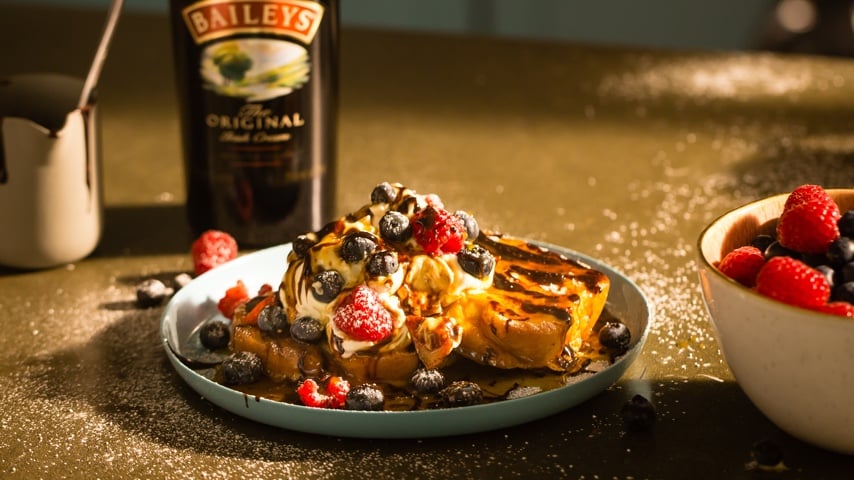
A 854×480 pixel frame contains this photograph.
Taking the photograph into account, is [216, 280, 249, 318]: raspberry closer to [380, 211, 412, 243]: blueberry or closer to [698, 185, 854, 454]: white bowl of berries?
[380, 211, 412, 243]: blueberry

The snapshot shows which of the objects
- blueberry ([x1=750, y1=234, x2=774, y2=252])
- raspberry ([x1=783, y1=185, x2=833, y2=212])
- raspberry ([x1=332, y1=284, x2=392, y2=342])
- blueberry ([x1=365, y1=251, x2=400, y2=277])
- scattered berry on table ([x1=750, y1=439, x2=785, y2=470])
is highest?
raspberry ([x1=783, y1=185, x2=833, y2=212])

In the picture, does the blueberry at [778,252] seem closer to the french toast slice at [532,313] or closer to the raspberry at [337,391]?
the french toast slice at [532,313]

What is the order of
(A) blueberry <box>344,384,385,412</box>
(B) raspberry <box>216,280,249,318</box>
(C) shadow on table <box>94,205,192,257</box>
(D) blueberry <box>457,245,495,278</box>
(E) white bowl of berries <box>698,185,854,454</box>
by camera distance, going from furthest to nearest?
(C) shadow on table <box>94,205,192,257</box> < (B) raspberry <box>216,280,249,318</box> < (D) blueberry <box>457,245,495,278</box> < (A) blueberry <box>344,384,385,412</box> < (E) white bowl of berries <box>698,185,854,454</box>

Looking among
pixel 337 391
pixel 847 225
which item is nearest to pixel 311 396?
pixel 337 391

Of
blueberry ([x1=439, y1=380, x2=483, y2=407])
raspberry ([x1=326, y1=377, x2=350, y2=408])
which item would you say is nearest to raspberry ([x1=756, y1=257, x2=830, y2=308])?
blueberry ([x1=439, y1=380, x2=483, y2=407])

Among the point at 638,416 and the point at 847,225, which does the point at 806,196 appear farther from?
the point at 638,416

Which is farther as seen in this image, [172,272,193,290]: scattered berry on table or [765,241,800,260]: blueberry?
[172,272,193,290]: scattered berry on table
